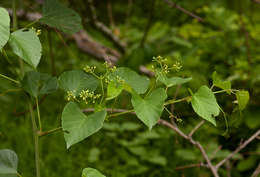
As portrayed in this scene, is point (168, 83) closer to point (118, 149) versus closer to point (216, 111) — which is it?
point (216, 111)

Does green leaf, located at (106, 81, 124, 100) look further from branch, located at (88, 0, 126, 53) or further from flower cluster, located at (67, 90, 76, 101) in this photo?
branch, located at (88, 0, 126, 53)

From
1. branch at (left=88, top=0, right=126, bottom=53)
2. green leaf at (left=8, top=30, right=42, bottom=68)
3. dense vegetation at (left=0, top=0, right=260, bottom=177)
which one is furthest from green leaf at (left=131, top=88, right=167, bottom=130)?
branch at (left=88, top=0, right=126, bottom=53)

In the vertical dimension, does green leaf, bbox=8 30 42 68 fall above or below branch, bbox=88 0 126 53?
above

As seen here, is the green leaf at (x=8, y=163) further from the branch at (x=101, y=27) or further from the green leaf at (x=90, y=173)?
the branch at (x=101, y=27)

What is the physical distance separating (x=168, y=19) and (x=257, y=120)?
5.24 feet

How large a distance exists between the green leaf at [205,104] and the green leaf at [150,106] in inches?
1.9

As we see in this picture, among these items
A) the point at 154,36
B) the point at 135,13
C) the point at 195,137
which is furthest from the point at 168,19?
the point at 195,137

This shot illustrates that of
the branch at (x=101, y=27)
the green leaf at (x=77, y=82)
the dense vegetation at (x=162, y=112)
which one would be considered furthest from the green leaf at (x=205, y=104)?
the branch at (x=101, y=27)

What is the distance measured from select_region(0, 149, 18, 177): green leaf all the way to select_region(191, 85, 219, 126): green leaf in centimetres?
29

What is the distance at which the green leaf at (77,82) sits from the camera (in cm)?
56

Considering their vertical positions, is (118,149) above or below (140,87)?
below

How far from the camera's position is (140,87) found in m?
0.51

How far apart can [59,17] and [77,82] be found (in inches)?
5.6

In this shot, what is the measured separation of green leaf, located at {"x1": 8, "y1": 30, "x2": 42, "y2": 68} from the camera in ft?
1.59
